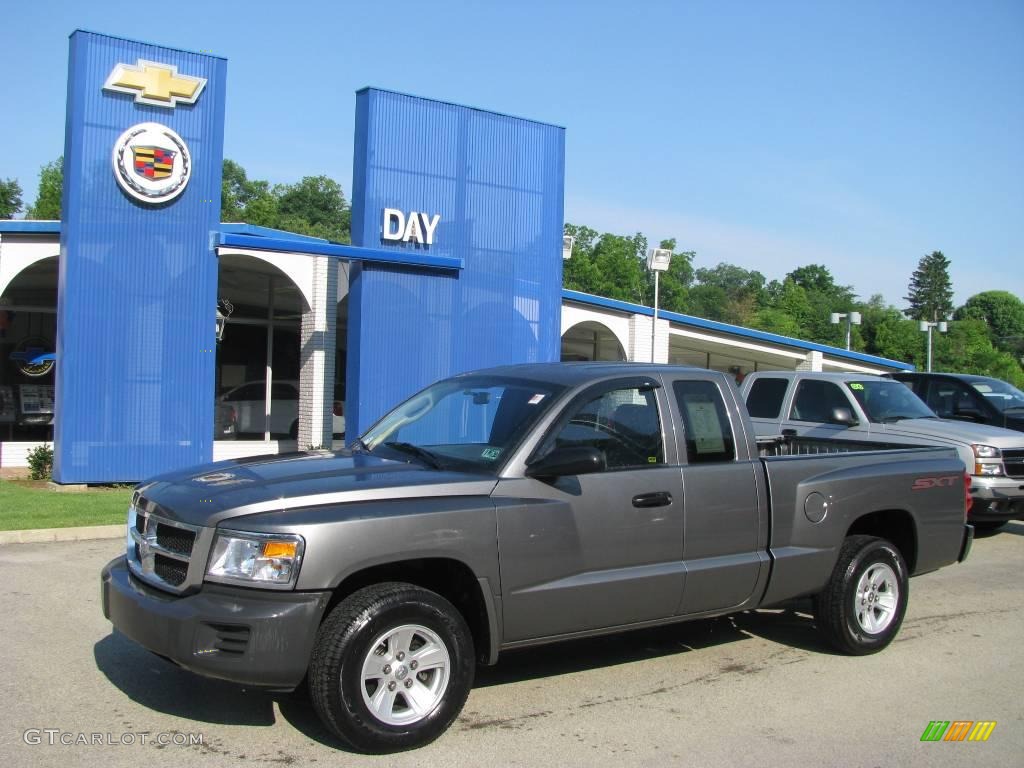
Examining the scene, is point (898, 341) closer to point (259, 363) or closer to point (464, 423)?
point (259, 363)

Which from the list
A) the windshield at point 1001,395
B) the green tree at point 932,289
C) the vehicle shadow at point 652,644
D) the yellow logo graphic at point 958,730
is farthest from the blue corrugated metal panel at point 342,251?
the green tree at point 932,289

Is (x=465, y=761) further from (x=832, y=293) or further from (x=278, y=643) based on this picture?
(x=832, y=293)

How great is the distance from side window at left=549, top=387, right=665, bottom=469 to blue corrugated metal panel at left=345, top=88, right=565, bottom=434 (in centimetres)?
993

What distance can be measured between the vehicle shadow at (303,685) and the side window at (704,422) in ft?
4.94

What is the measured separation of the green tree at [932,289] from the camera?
113m

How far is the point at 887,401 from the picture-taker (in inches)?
474

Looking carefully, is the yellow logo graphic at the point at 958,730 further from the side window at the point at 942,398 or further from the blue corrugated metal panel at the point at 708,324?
the blue corrugated metal panel at the point at 708,324

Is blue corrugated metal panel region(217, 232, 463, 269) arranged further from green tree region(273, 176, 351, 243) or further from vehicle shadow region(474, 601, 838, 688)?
green tree region(273, 176, 351, 243)

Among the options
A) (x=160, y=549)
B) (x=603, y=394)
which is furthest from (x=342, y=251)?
(x=160, y=549)

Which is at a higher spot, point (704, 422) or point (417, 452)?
point (704, 422)

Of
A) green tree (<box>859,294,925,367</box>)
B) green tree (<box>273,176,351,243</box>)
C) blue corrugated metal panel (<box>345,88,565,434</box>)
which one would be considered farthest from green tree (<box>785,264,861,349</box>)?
blue corrugated metal panel (<box>345,88,565,434</box>)

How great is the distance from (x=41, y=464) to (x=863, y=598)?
12.6 metres

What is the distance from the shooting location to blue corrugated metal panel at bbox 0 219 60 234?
591 inches

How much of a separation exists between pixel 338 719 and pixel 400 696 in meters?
0.35
